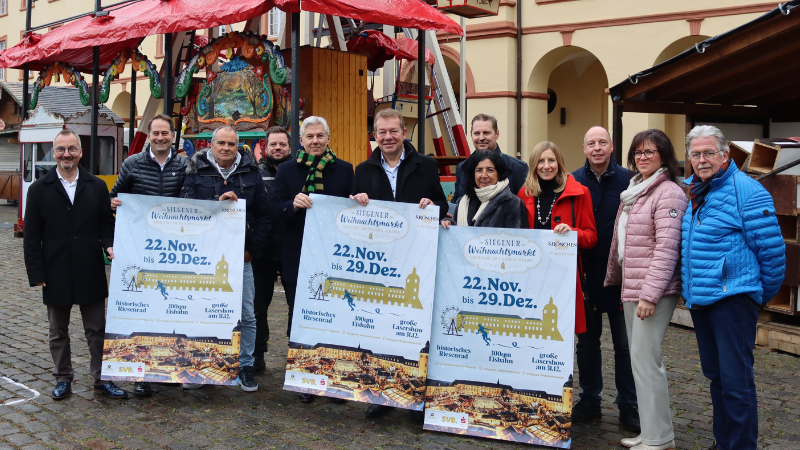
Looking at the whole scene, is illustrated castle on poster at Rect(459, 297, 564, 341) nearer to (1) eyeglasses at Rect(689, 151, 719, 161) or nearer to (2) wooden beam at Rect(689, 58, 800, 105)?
(1) eyeglasses at Rect(689, 151, 719, 161)

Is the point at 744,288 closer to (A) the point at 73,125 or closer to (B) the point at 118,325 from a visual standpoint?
(B) the point at 118,325

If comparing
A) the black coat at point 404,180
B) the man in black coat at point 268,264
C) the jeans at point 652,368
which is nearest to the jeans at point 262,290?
→ the man in black coat at point 268,264

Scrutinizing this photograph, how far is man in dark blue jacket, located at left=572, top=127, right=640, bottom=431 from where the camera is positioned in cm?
482

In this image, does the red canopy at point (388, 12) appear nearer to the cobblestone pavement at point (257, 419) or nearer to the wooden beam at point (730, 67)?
the wooden beam at point (730, 67)

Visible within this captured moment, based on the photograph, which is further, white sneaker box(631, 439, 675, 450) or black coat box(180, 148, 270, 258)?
black coat box(180, 148, 270, 258)

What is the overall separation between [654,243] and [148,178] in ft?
11.4

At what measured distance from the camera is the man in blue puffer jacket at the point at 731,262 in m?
3.91

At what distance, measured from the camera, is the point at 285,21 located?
11805 millimetres

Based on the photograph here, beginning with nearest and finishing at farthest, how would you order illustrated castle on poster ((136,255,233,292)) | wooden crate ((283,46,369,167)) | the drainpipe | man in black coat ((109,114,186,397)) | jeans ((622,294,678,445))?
jeans ((622,294,678,445)) < illustrated castle on poster ((136,255,233,292)) < man in black coat ((109,114,186,397)) < wooden crate ((283,46,369,167)) < the drainpipe

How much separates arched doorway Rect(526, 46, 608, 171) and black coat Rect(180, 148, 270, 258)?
14.5 metres

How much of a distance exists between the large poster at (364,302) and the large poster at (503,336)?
0.13m

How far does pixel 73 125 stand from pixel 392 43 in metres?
7.28

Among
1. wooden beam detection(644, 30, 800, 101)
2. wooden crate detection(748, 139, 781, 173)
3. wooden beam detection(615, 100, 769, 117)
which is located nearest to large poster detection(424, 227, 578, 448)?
wooden crate detection(748, 139, 781, 173)

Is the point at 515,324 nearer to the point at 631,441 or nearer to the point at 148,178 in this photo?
the point at 631,441
